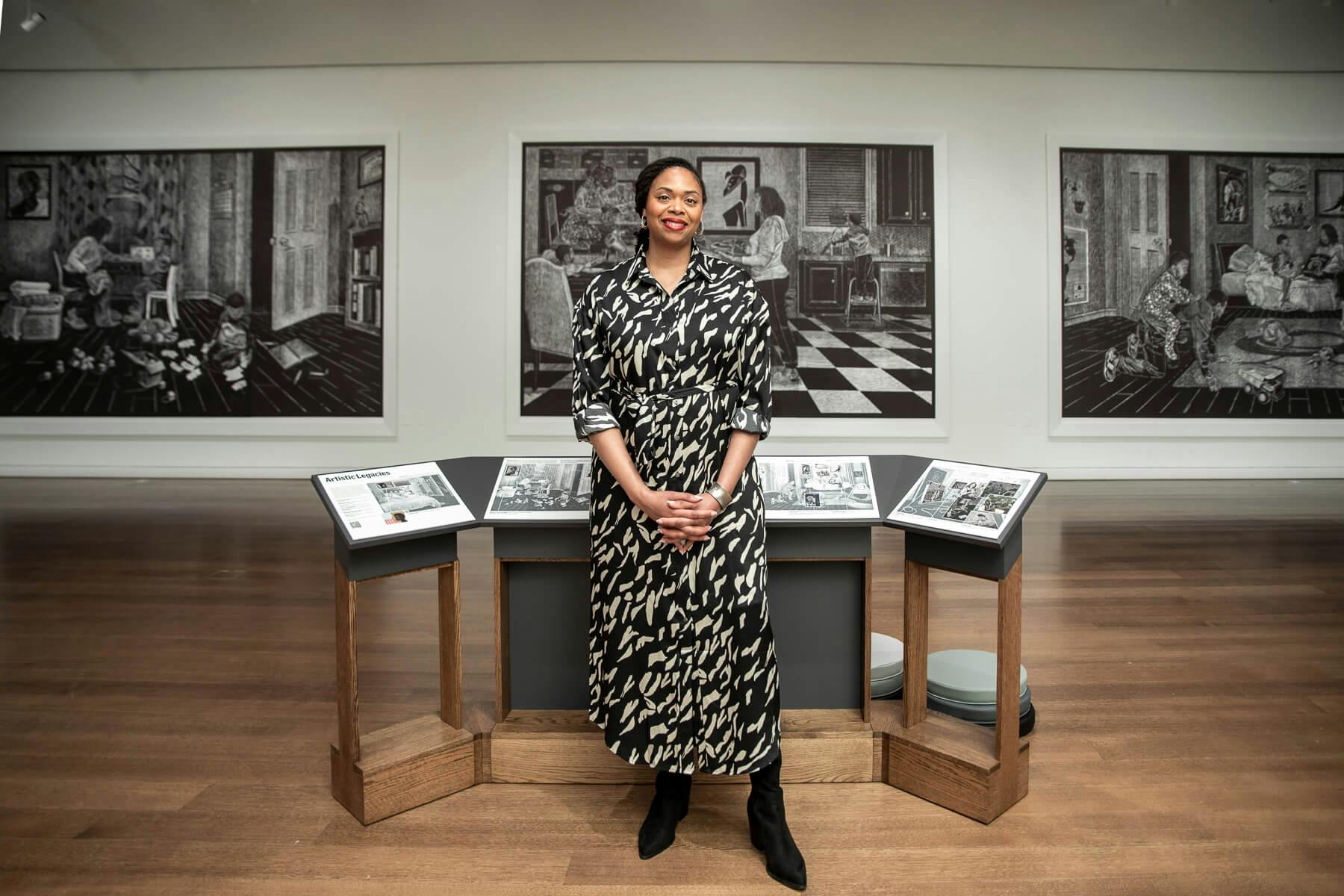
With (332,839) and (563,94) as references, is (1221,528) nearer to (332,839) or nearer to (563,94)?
(332,839)

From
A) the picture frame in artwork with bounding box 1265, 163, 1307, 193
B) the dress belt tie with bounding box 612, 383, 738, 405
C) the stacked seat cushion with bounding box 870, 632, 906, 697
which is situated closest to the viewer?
the dress belt tie with bounding box 612, 383, 738, 405

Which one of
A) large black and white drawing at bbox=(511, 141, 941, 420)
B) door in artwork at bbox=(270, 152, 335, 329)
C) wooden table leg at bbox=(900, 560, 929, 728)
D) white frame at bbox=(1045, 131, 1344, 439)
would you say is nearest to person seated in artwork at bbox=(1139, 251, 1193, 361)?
white frame at bbox=(1045, 131, 1344, 439)

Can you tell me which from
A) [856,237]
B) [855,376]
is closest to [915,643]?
[855,376]

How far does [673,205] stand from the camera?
90.8 inches

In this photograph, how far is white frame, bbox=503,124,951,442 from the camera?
9.52 m

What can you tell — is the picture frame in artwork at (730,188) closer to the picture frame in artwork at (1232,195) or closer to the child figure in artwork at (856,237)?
the child figure in artwork at (856,237)

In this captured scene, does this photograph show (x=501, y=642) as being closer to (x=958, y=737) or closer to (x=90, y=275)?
(x=958, y=737)

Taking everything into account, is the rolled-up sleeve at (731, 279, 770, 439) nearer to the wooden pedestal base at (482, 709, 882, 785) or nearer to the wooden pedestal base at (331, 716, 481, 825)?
the wooden pedestal base at (482, 709, 882, 785)

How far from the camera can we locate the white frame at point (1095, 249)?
9.63 m

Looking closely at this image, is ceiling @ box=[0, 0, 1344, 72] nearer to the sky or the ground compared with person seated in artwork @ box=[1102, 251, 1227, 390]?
nearer to the sky

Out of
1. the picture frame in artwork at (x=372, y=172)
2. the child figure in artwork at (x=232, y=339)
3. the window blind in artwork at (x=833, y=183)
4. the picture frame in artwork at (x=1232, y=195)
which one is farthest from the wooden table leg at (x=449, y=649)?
the picture frame in artwork at (x=1232, y=195)

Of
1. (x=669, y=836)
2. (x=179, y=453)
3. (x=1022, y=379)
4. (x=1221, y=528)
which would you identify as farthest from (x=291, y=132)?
(x=1221, y=528)

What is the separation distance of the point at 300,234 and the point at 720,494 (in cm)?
919

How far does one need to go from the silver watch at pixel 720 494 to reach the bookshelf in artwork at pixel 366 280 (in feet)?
27.5
